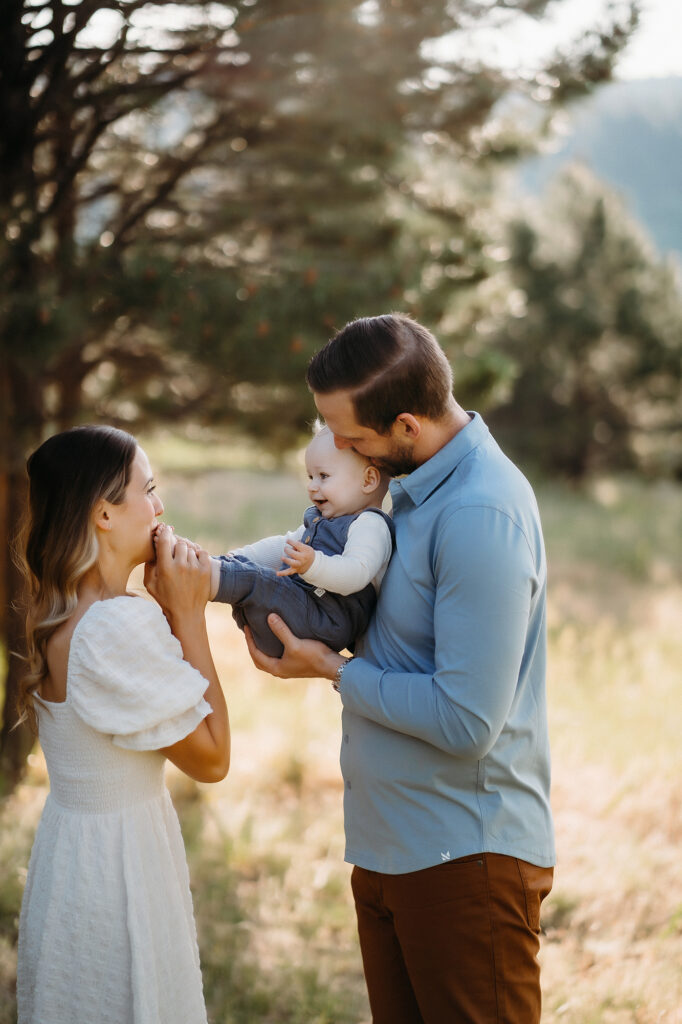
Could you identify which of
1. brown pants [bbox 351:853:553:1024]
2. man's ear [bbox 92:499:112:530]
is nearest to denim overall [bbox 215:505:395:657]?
man's ear [bbox 92:499:112:530]

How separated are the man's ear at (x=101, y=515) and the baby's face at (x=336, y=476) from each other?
1.73 ft

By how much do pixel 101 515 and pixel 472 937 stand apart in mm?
1232

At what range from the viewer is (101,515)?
6.79 ft

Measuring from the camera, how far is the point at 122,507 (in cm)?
209

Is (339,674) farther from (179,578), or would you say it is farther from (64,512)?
(64,512)

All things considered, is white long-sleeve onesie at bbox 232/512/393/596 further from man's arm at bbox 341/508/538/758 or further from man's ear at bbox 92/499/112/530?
man's ear at bbox 92/499/112/530

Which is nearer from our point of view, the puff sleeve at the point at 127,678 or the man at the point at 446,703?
the man at the point at 446,703

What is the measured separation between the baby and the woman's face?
7.9 inches

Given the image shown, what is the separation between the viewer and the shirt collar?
79.4 inches

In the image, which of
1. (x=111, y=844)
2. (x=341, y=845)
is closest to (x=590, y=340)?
(x=341, y=845)

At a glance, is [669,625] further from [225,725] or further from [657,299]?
[657,299]

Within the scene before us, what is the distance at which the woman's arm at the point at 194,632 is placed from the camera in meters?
2.11

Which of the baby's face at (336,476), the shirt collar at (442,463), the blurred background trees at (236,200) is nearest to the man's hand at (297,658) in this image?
the baby's face at (336,476)

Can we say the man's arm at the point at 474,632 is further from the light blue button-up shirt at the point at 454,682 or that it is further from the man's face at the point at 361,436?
the man's face at the point at 361,436
